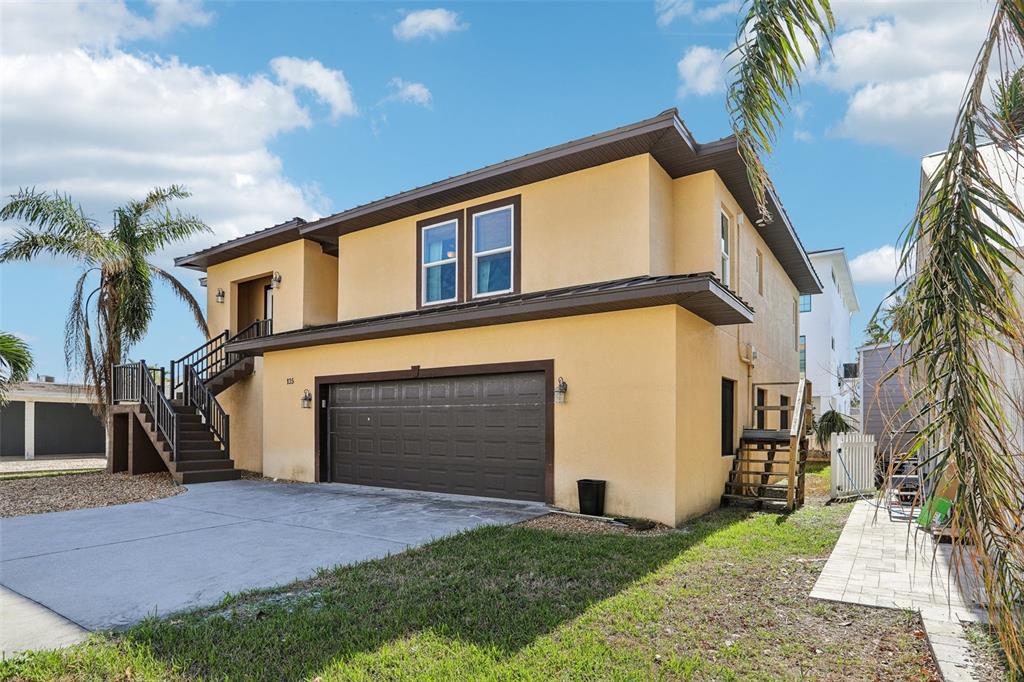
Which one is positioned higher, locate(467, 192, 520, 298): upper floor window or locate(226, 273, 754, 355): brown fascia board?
locate(467, 192, 520, 298): upper floor window

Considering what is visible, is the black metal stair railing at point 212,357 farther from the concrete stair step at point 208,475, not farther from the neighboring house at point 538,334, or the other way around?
the concrete stair step at point 208,475

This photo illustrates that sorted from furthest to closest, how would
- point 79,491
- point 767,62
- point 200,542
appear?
1. point 79,491
2. point 200,542
3. point 767,62

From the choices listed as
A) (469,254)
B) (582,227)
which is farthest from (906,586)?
(469,254)

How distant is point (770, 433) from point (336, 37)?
10.9 metres

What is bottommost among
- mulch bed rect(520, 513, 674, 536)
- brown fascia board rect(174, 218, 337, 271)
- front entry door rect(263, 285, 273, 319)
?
mulch bed rect(520, 513, 674, 536)

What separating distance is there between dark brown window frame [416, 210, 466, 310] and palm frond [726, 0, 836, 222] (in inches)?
292

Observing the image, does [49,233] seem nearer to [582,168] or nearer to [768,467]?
[582,168]

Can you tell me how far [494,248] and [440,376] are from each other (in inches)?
101

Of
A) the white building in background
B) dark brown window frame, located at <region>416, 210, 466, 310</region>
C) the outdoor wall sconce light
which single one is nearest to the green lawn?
the outdoor wall sconce light

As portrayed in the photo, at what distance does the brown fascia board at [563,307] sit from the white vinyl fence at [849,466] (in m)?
3.22

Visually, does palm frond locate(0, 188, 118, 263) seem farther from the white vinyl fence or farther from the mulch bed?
the white vinyl fence

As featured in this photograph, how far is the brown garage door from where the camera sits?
400 inches

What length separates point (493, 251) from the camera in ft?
37.0

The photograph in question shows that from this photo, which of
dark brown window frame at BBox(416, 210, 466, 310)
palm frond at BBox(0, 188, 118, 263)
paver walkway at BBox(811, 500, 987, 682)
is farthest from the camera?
palm frond at BBox(0, 188, 118, 263)
